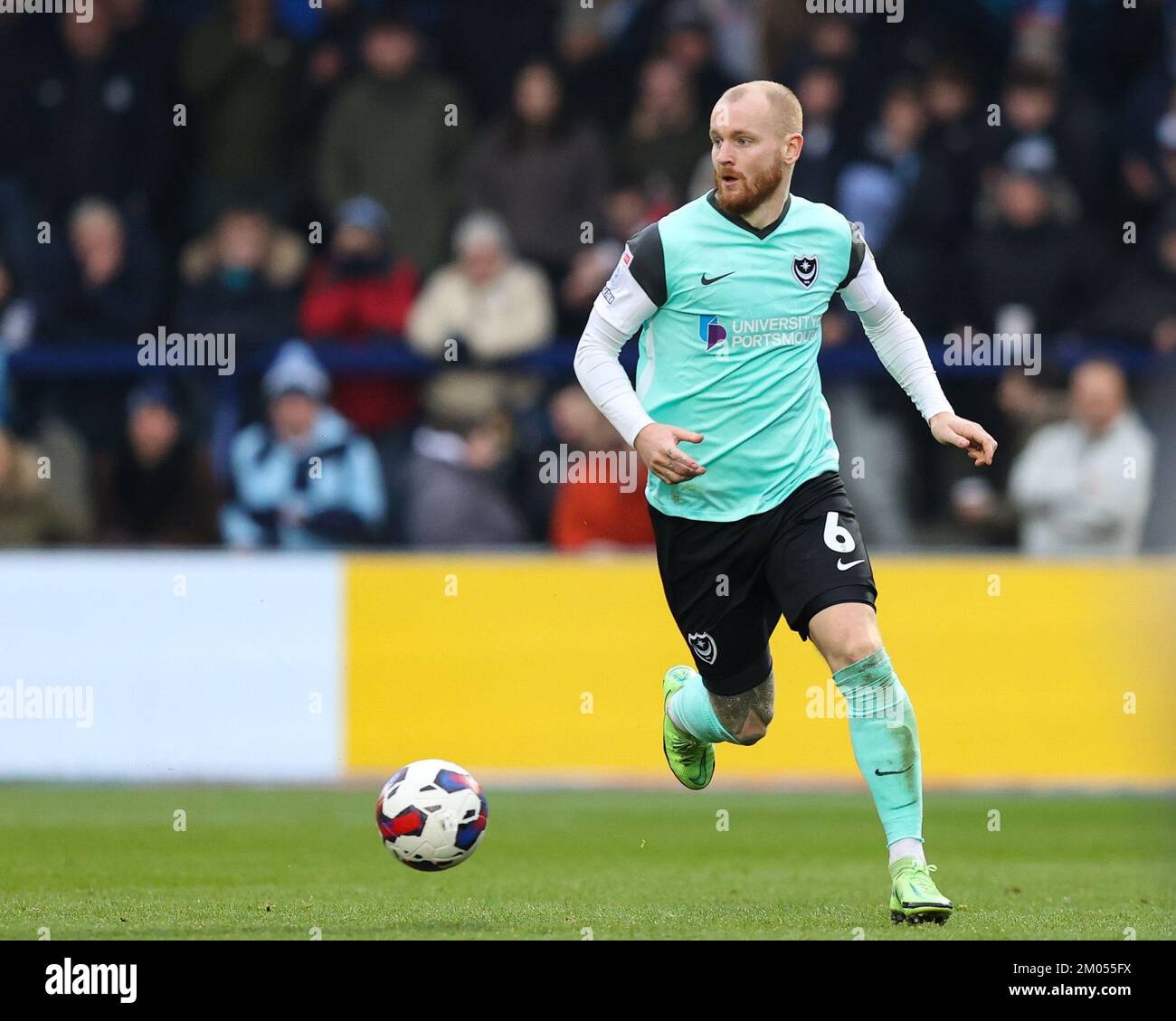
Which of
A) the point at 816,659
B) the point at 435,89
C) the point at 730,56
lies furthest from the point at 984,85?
the point at 816,659

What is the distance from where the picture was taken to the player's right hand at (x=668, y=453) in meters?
7.19

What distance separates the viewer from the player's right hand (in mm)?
7188

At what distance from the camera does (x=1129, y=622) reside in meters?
13.3

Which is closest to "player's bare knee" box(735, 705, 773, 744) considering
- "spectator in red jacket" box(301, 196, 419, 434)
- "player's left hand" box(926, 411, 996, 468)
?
"player's left hand" box(926, 411, 996, 468)

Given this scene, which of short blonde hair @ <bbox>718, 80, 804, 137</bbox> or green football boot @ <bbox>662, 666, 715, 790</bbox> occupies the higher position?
short blonde hair @ <bbox>718, 80, 804, 137</bbox>

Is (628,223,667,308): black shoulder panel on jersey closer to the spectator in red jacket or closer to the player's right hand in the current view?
the player's right hand

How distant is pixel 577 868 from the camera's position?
9555 mm

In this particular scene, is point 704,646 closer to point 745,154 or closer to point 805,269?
point 805,269

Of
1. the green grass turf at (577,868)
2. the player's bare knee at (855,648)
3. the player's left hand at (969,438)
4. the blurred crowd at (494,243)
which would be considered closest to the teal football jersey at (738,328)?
the player's left hand at (969,438)

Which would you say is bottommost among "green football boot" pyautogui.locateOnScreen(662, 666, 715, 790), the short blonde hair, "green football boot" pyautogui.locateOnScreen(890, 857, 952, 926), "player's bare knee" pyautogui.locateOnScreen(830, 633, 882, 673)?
"green football boot" pyautogui.locateOnScreen(890, 857, 952, 926)

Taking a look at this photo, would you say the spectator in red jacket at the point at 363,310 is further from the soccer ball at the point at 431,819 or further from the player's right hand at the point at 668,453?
the player's right hand at the point at 668,453

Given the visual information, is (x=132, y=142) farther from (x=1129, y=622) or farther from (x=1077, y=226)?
(x=1129, y=622)

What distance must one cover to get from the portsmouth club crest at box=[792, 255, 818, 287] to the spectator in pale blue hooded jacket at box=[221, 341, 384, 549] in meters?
6.93

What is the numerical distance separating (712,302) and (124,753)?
667cm
